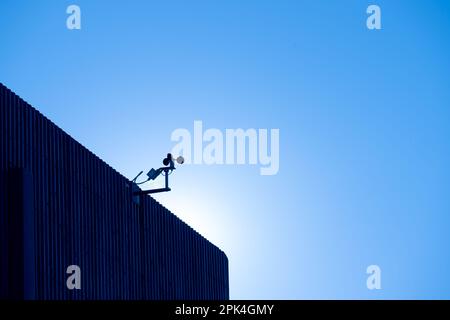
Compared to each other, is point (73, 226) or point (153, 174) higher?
point (153, 174)

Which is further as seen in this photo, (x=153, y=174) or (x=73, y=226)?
(x=153, y=174)

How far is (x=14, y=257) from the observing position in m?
28.7

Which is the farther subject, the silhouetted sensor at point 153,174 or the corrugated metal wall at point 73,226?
the silhouetted sensor at point 153,174

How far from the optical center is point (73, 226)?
106ft

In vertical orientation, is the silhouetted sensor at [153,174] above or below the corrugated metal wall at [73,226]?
above

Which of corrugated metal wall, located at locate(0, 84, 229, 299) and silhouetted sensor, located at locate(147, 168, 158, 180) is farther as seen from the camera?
silhouetted sensor, located at locate(147, 168, 158, 180)

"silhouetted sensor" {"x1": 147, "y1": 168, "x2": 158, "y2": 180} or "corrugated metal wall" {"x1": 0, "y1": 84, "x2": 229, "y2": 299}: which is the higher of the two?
"silhouetted sensor" {"x1": 147, "y1": 168, "x2": 158, "y2": 180}

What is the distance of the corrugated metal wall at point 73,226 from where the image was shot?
28859 millimetres

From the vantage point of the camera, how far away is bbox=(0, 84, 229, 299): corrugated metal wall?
28859mm
